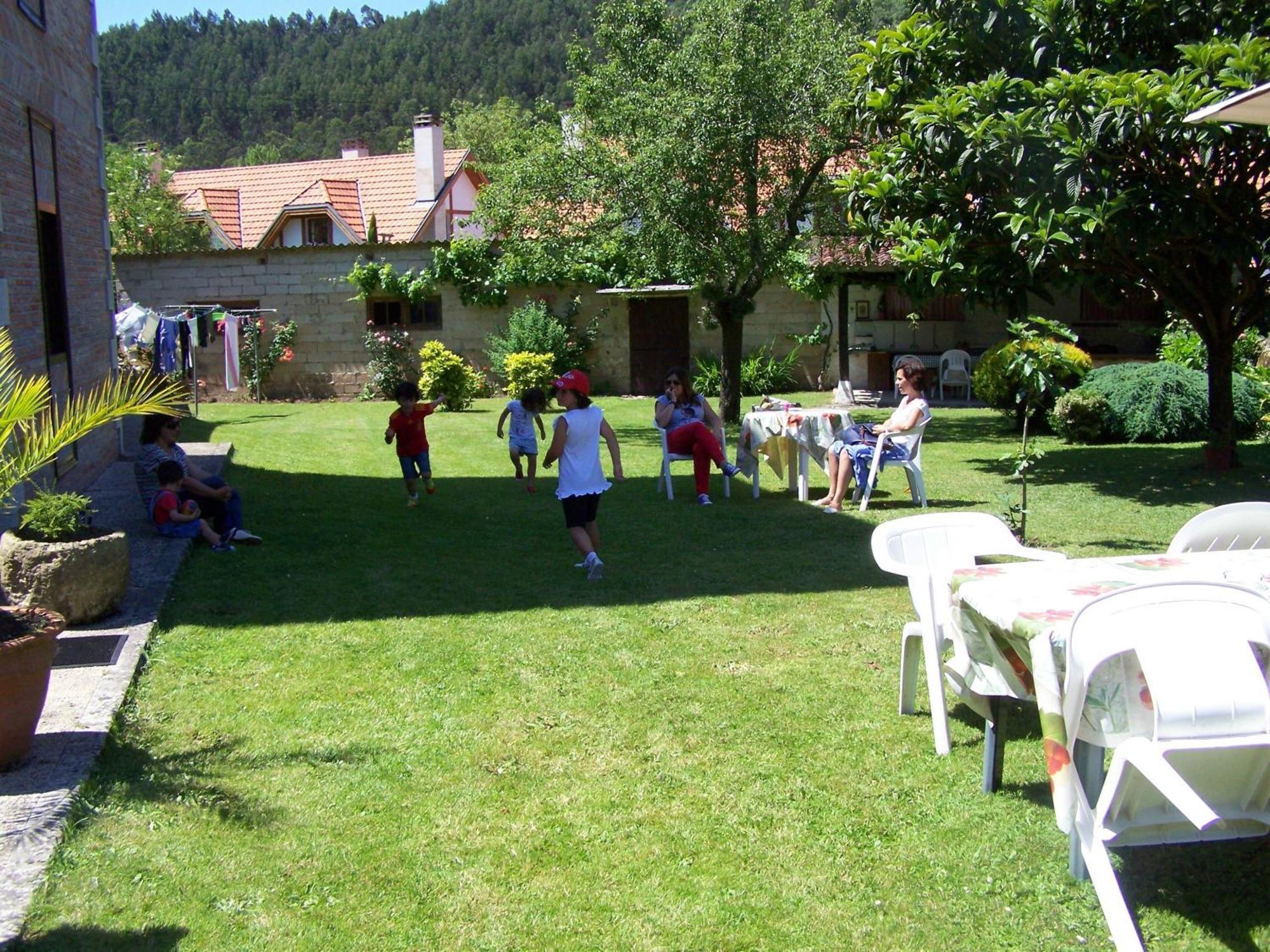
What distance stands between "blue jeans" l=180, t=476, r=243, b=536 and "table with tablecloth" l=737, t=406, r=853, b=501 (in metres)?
4.50

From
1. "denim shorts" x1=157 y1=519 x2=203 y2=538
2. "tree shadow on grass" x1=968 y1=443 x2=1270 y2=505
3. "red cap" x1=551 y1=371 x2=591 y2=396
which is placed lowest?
"tree shadow on grass" x1=968 y1=443 x2=1270 y2=505

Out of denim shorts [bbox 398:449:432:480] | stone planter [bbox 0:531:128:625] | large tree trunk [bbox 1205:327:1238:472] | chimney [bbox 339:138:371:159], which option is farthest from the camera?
chimney [bbox 339:138:371:159]

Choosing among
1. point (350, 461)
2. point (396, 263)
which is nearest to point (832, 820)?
point (350, 461)

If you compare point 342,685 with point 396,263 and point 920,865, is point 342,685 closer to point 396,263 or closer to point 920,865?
point 920,865

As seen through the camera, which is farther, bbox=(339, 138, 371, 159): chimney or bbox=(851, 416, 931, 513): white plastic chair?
bbox=(339, 138, 371, 159): chimney

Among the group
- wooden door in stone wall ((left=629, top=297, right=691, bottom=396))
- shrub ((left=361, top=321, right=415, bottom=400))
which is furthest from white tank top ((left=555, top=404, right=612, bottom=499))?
shrub ((left=361, top=321, right=415, bottom=400))

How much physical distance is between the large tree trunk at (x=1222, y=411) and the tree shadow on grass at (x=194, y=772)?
997cm

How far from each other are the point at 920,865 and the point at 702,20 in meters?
13.1

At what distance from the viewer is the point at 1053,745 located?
→ 327 cm

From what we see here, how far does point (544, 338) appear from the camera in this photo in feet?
74.4

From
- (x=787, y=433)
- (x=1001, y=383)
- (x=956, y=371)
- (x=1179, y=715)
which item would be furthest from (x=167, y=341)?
(x=1179, y=715)

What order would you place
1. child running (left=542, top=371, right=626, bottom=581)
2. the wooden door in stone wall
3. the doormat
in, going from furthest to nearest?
the wooden door in stone wall, child running (left=542, top=371, right=626, bottom=581), the doormat

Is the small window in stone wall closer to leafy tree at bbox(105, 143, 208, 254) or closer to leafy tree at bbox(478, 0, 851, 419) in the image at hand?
leafy tree at bbox(478, 0, 851, 419)

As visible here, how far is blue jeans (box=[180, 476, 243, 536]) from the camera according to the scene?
8.45m
